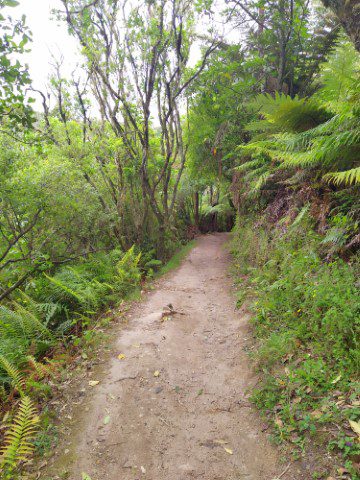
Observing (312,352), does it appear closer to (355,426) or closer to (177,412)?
(355,426)

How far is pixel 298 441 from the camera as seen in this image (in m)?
2.54

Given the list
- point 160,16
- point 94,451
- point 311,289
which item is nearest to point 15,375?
point 94,451

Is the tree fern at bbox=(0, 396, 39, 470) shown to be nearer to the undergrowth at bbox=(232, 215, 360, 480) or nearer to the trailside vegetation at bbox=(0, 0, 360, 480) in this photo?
the trailside vegetation at bbox=(0, 0, 360, 480)

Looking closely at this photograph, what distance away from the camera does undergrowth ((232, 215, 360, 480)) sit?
8.09 feet

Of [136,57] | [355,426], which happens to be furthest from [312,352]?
[136,57]

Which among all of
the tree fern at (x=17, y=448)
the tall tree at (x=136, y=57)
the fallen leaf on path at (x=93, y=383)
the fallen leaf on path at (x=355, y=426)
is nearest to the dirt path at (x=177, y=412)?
the fallen leaf on path at (x=93, y=383)

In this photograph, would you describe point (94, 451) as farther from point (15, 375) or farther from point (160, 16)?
point (160, 16)

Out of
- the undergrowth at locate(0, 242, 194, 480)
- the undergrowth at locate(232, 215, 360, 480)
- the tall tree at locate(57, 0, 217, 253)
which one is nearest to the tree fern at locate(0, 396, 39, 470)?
the undergrowth at locate(0, 242, 194, 480)

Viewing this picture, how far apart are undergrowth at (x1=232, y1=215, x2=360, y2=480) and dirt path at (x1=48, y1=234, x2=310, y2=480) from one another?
28 centimetres

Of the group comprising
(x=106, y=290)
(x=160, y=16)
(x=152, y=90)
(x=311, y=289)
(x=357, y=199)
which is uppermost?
(x=160, y=16)

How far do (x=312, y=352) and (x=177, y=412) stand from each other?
5.26ft

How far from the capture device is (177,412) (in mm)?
3355

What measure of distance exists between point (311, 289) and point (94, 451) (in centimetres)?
293

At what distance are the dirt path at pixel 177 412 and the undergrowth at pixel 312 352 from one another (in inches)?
11.1
